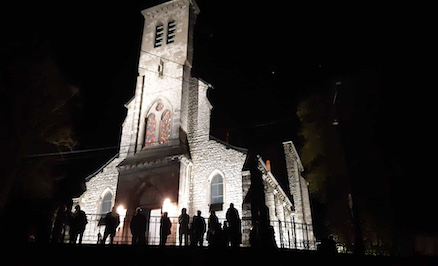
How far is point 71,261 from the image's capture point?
10.4 m

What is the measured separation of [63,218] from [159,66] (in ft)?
44.1

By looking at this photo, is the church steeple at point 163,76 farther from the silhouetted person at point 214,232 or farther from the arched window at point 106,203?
the silhouetted person at point 214,232

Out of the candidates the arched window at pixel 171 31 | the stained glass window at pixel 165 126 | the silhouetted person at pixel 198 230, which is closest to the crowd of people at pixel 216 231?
the silhouetted person at pixel 198 230

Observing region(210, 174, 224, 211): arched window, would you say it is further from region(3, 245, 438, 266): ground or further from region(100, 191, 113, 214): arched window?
region(3, 245, 438, 266): ground

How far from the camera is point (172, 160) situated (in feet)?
60.8

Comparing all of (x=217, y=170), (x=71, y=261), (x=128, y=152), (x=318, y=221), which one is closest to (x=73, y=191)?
(x=128, y=152)

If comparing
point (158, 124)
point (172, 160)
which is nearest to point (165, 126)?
Answer: point (158, 124)

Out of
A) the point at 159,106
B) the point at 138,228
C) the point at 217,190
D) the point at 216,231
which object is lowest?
the point at 216,231

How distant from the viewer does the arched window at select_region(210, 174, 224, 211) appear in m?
17.8

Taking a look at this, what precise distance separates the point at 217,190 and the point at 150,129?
649 centimetres

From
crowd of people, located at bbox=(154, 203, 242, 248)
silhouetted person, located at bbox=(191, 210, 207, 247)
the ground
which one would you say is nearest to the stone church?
crowd of people, located at bbox=(154, 203, 242, 248)

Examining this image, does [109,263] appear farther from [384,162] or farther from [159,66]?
[159,66]

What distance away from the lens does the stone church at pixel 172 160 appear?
59.1 ft

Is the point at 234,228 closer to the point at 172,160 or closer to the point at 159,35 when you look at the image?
the point at 172,160
